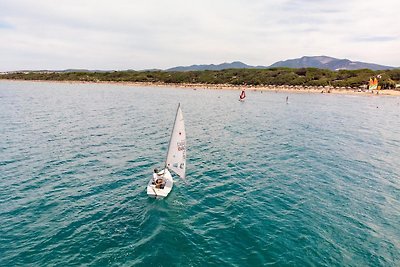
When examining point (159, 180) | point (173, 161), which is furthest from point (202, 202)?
point (173, 161)

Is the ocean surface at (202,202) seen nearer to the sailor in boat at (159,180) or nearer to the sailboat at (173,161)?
the sailboat at (173,161)

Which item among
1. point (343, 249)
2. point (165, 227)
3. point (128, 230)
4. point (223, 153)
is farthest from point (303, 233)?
point (223, 153)

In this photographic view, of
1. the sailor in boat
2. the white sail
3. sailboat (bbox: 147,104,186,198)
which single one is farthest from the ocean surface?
the white sail

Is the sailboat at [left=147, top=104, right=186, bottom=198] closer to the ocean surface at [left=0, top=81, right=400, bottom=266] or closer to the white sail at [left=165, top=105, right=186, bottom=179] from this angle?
the white sail at [left=165, top=105, right=186, bottom=179]

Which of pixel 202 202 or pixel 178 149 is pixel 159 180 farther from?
pixel 202 202

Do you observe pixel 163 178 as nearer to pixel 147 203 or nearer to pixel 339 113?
pixel 147 203
